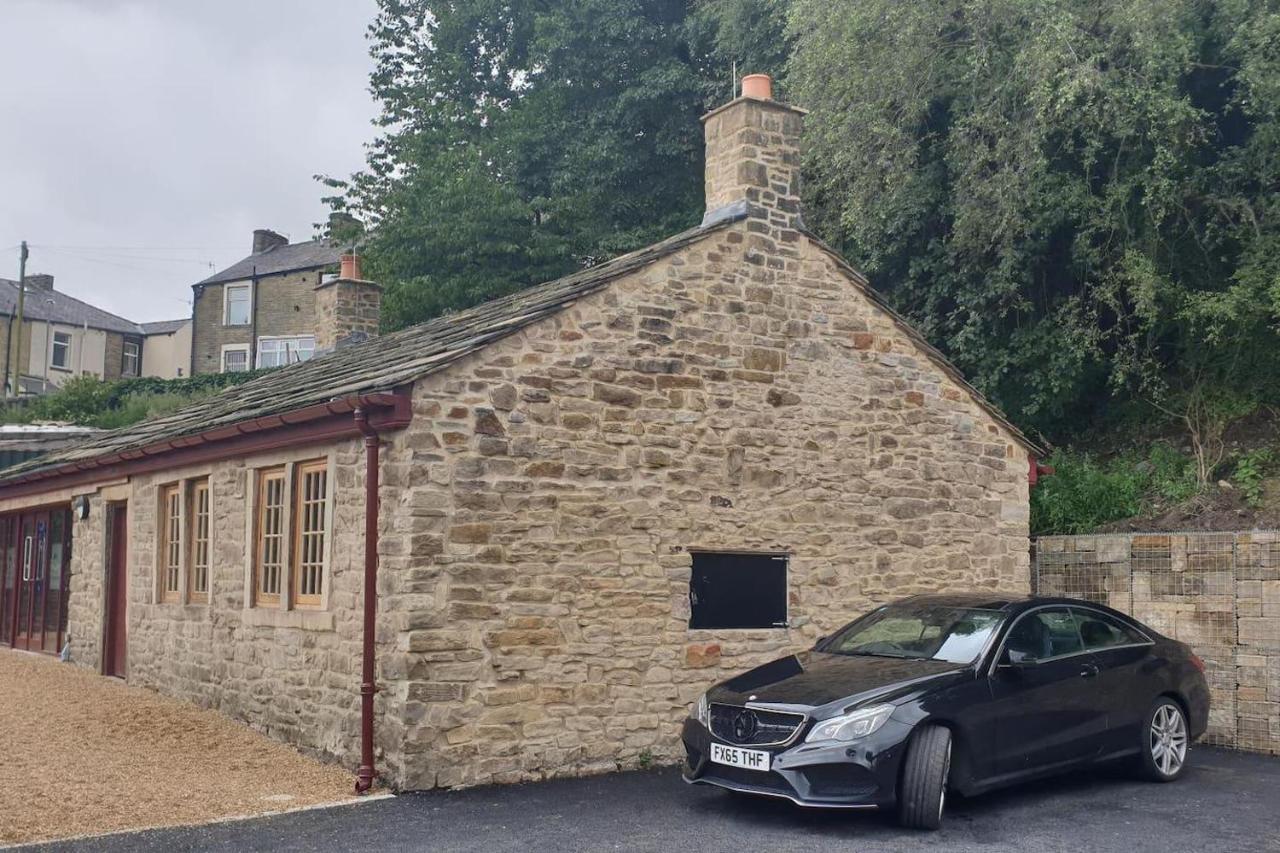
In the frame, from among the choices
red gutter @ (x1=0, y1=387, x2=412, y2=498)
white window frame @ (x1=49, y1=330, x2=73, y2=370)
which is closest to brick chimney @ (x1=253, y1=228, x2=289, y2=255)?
white window frame @ (x1=49, y1=330, x2=73, y2=370)

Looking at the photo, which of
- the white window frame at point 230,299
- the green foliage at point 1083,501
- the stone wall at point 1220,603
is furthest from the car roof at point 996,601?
the white window frame at point 230,299

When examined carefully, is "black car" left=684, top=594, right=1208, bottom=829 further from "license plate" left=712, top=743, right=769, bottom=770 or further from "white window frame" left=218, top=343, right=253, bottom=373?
"white window frame" left=218, top=343, right=253, bottom=373

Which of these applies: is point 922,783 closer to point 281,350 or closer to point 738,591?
point 738,591

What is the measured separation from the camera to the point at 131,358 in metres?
54.0

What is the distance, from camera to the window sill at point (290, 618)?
1001cm

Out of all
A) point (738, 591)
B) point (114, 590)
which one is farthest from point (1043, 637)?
point (114, 590)

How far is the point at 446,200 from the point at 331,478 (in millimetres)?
14733

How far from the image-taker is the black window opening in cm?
1056

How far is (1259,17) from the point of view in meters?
13.8

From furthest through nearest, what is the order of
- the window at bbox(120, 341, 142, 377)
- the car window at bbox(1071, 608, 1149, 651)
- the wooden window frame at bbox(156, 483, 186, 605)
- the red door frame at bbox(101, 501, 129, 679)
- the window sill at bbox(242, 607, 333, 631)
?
the window at bbox(120, 341, 142, 377) < the red door frame at bbox(101, 501, 129, 679) < the wooden window frame at bbox(156, 483, 186, 605) < the window sill at bbox(242, 607, 333, 631) < the car window at bbox(1071, 608, 1149, 651)

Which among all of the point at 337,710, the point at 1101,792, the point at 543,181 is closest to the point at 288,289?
the point at 543,181

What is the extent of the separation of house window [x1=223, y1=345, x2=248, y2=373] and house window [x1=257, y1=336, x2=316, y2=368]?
3.47 ft

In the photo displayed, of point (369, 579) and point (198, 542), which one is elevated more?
point (198, 542)

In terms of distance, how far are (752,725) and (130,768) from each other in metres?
5.02
